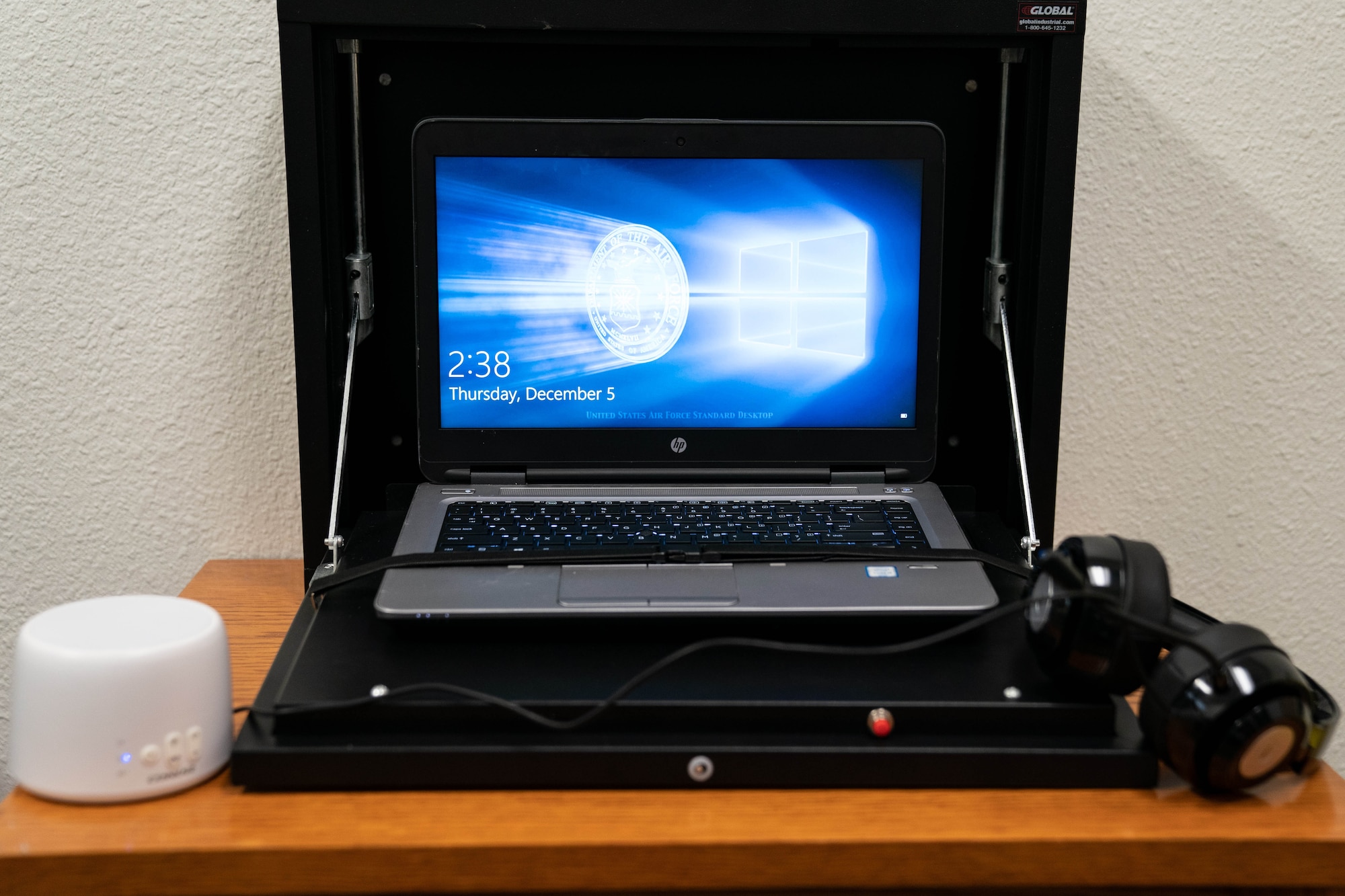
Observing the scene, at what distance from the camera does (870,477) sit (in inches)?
32.2

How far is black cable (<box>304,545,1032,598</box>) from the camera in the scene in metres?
0.66

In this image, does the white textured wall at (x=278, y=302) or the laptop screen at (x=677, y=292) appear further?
the white textured wall at (x=278, y=302)

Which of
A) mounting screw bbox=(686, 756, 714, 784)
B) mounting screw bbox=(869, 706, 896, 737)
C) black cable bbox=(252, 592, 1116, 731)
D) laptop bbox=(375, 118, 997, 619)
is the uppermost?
laptop bbox=(375, 118, 997, 619)

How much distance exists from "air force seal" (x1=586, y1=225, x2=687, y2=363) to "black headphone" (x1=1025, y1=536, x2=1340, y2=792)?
1.15ft

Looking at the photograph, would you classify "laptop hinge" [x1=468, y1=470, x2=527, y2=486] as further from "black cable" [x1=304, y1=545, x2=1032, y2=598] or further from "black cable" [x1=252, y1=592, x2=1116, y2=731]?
"black cable" [x1=252, y1=592, x2=1116, y2=731]

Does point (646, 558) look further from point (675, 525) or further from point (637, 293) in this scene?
point (637, 293)

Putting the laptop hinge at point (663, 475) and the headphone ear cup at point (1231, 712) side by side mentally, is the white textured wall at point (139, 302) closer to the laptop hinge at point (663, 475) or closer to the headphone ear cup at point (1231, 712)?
the laptop hinge at point (663, 475)

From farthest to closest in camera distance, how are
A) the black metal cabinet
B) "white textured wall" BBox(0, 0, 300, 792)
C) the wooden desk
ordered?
"white textured wall" BBox(0, 0, 300, 792)
the black metal cabinet
the wooden desk

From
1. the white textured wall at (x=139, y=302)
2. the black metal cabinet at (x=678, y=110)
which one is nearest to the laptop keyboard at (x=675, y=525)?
the black metal cabinet at (x=678, y=110)

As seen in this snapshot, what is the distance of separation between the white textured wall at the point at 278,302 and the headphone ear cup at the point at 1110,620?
48 cm

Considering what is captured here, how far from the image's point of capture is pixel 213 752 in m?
0.53

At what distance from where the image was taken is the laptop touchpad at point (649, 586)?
62 cm

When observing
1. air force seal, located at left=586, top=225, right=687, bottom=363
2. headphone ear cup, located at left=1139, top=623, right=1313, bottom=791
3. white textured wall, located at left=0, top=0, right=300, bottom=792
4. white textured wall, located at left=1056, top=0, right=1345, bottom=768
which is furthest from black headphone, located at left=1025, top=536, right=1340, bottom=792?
white textured wall, located at left=0, top=0, right=300, bottom=792

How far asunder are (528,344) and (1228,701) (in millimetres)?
520
